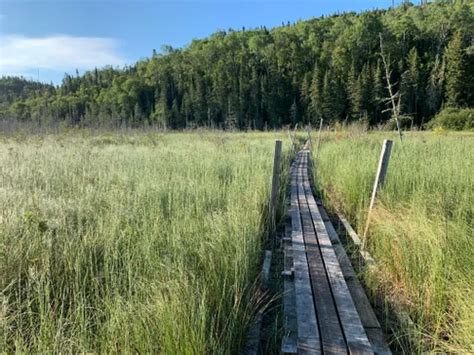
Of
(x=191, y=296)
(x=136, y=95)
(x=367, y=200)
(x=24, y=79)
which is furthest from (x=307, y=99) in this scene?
(x=24, y=79)

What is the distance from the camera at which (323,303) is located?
2.78 m

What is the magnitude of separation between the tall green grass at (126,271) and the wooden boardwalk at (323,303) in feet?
1.26

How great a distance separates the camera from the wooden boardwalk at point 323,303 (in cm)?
226

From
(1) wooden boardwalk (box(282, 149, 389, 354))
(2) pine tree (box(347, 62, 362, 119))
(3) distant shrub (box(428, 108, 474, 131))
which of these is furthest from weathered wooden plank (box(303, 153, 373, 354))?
(2) pine tree (box(347, 62, 362, 119))

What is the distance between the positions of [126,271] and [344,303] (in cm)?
189

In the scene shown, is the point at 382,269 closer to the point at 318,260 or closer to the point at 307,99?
the point at 318,260

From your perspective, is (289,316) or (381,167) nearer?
(289,316)

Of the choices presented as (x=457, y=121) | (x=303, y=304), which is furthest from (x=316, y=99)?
(x=303, y=304)

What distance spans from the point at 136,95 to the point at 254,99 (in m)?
29.2

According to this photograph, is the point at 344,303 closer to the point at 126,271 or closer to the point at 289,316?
the point at 289,316

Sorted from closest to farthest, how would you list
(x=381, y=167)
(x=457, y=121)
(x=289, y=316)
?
Result: (x=289, y=316) < (x=381, y=167) < (x=457, y=121)

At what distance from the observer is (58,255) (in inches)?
103

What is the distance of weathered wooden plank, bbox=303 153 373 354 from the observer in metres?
2.24

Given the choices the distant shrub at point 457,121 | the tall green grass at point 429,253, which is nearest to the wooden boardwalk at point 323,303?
the tall green grass at point 429,253
